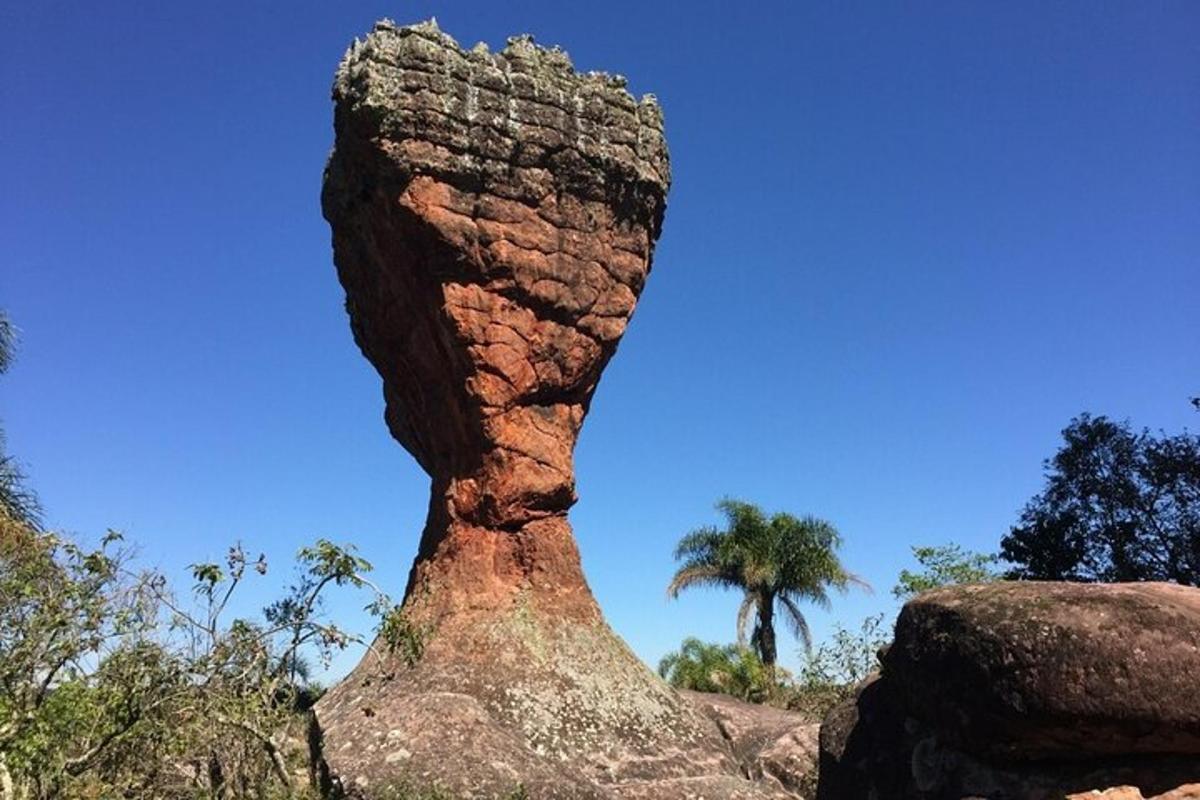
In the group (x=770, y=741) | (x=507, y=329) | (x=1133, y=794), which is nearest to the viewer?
(x=1133, y=794)

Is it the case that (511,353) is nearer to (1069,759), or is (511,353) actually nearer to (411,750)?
(411,750)

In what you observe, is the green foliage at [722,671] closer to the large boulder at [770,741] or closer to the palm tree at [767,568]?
the palm tree at [767,568]

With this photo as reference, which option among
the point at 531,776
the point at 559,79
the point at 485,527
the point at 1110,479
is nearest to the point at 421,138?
the point at 559,79

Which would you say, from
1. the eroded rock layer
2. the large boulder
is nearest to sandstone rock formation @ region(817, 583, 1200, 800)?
the large boulder

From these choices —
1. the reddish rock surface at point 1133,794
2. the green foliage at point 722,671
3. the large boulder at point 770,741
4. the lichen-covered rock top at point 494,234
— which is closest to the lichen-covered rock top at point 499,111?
the lichen-covered rock top at point 494,234

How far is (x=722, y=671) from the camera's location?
99.9ft

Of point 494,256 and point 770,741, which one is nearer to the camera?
point 770,741

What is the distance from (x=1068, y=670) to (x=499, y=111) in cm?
1117

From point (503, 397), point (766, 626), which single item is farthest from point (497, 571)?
point (766, 626)

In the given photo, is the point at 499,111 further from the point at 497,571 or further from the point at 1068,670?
the point at 1068,670

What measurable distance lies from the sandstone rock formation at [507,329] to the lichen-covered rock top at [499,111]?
3cm

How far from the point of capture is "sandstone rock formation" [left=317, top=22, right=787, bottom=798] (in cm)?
1267

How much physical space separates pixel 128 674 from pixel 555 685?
513 cm

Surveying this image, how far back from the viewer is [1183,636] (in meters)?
6.00
